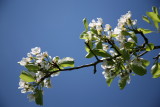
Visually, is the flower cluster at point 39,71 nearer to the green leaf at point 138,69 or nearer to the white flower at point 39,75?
the white flower at point 39,75

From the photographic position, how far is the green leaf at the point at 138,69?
4.24ft

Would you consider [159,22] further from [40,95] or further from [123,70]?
[40,95]

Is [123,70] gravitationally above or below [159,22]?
below

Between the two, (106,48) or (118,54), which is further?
(106,48)

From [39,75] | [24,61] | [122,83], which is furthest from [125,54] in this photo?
[24,61]

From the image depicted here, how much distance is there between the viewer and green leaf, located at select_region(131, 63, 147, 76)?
129 cm

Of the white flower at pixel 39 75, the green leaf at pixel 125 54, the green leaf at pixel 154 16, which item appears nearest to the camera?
the green leaf at pixel 125 54

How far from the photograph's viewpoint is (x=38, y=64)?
153 cm

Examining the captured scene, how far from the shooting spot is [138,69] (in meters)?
1.31

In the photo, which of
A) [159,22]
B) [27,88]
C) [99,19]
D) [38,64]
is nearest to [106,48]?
[99,19]

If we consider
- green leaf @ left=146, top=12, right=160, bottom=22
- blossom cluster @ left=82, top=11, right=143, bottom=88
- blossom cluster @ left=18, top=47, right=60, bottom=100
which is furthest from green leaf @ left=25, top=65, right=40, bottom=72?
green leaf @ left=146, top=12, right=160, bottom=22

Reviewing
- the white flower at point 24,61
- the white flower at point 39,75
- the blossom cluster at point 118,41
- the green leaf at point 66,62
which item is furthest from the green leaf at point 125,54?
the white flower at point 24,61

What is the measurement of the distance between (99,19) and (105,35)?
0.51 ft

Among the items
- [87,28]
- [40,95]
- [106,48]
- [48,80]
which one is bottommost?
[40,95]
